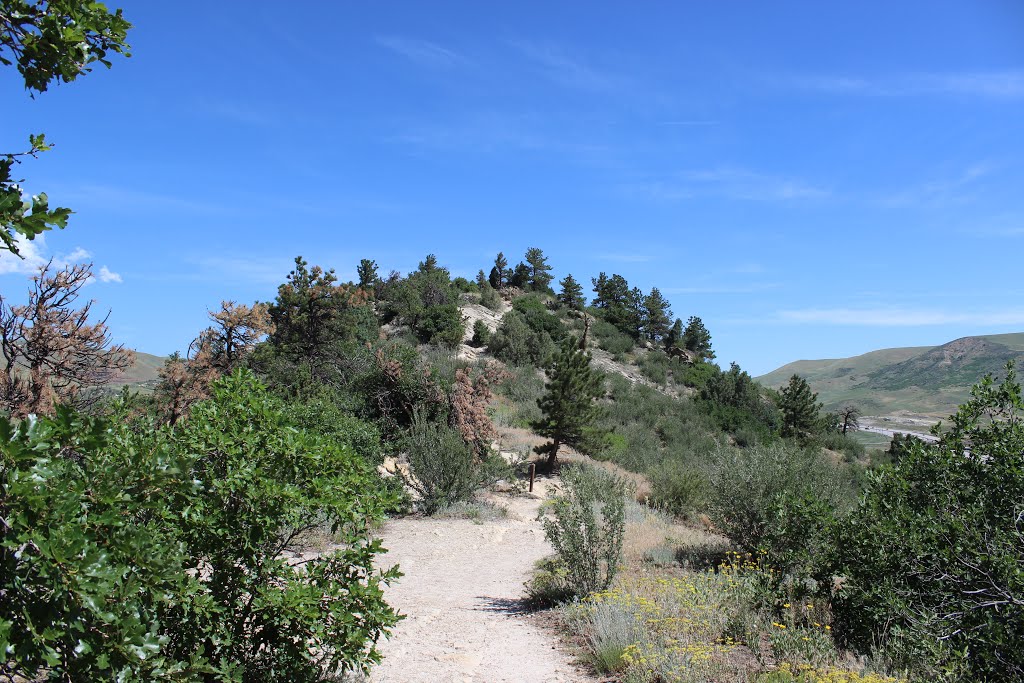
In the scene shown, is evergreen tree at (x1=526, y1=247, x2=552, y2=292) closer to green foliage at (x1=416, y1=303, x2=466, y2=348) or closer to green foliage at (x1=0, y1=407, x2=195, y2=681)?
green foliage at (x1=416, y1=303, x2=466, y2=348)

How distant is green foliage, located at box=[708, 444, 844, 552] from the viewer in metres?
9.19

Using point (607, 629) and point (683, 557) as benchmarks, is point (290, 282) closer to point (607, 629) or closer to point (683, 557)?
point (683, 557)

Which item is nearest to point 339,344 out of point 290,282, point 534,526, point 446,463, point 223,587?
point 290,282

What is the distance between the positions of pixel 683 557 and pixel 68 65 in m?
9.52

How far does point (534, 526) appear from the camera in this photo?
13.2 meters

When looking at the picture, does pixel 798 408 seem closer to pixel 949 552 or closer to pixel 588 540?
pixel 588 540

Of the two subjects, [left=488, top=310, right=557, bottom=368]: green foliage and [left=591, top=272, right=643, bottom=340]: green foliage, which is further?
[left=591, top=272, right=643, bottom=340]: green foliage

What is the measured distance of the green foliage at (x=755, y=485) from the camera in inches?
362

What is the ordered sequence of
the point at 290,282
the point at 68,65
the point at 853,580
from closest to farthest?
the point at 68,65, the point at 853,580, the point at 290,282

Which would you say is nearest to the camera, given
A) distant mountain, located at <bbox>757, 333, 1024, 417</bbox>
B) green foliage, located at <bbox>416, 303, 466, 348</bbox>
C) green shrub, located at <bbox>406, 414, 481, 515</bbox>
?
green shrub, located at <bbox>406, 414, 481, 515</bbox>

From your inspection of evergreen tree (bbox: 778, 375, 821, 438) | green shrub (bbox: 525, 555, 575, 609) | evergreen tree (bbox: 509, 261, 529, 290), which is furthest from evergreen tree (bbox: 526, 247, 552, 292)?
green shrub (bbox: 525, 555, 575, 609)

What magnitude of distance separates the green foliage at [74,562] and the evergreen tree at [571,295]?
151 ft

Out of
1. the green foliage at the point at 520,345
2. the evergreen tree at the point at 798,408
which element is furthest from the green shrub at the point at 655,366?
the evergreen tree at the point at 798,408

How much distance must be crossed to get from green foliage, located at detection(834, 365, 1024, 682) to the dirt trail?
2981 millimetres
